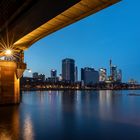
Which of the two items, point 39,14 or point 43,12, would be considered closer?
point 43,12

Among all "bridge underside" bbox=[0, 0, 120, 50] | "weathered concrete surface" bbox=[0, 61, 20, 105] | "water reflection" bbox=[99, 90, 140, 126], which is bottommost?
"water reflection" bbox=[99, 90, 140, 126]

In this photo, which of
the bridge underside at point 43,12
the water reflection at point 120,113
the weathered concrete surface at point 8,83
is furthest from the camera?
the weathered concrete surface at point 8,83

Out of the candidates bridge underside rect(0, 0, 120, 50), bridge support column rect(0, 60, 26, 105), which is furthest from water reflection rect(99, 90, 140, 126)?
bridge support column rect(0, 60, 26, 105)

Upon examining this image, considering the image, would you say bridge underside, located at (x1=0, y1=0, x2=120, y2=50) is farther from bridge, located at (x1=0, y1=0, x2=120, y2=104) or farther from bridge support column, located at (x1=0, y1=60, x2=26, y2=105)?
bridge support column, located at (x1=0, y1=60, x2=26, y2=105)

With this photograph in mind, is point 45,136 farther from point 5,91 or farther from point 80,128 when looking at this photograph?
point 5,91

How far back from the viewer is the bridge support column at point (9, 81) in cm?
3706

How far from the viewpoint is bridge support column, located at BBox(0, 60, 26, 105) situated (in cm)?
3706

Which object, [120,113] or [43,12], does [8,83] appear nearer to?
[120,113]

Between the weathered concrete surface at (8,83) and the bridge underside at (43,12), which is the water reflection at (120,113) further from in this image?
the weathered concrete surface at (8,83)

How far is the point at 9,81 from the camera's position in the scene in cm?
3794

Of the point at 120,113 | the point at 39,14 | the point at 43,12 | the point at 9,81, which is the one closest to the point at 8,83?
the point at 9,81

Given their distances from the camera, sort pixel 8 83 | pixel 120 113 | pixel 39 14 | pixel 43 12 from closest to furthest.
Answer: pixel 43 12 → pixel 39 14 → pixel 120 113 → pixel 8 83

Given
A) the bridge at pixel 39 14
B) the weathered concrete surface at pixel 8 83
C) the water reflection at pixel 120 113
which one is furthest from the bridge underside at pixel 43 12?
the weathered concrete surface at pixel 8 83

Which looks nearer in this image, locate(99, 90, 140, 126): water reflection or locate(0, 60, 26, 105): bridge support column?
locate(99, 90, 140, 126): water reflection
